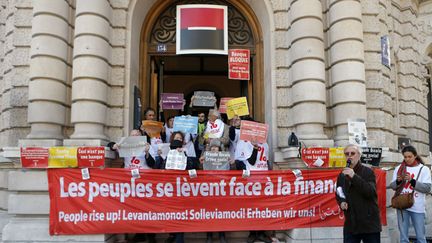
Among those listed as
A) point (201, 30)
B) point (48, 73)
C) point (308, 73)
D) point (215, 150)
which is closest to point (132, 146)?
point (215, 150)

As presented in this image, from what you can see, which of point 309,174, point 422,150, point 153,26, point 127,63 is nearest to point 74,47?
point 127,63

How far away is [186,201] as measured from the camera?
8242 millimetres

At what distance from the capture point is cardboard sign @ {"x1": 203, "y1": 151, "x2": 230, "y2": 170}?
331 inches

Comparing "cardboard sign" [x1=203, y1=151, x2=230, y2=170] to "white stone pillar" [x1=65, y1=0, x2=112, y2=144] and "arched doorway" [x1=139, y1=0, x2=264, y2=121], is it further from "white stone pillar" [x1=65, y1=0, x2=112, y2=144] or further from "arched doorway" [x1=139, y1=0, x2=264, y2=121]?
"arched doorway" [x1=139, y1=0, x2=264, y2=121]

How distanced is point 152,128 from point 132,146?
71 centimetres

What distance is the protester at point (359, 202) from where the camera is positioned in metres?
5.33

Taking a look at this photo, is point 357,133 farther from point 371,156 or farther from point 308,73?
point 308,73

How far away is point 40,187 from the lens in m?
8.52

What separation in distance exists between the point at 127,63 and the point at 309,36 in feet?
15.1

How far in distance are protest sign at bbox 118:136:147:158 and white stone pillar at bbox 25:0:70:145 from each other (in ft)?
5.28

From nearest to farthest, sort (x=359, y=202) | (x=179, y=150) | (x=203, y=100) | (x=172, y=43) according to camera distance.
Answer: (x=359, y=202) → (x=179, y=150) → (x=203, y=100) → (x=172, y=43)

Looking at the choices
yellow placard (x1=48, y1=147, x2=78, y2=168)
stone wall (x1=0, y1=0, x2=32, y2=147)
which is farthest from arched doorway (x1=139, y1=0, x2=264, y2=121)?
yellow placard (x1=48, y1=147, x2=78, y2=168)

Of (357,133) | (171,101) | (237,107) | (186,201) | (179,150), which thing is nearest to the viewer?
(186,201)

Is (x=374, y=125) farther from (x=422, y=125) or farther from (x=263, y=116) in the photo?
(x=422, y=125)
